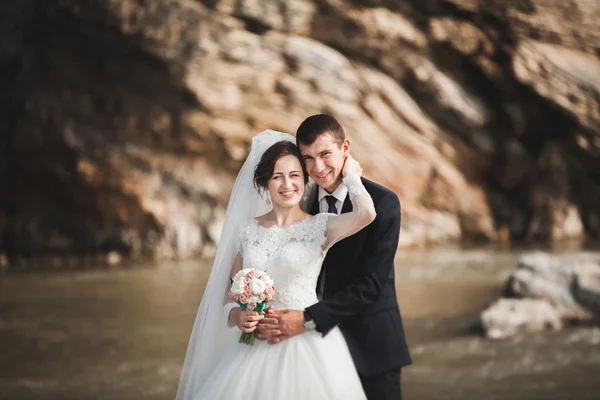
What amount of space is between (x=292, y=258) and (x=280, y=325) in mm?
268

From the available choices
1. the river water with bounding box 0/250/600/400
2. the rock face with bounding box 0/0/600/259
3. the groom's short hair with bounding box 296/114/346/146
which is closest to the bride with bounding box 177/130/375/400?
the groom's short hair with bounding box 296/114/346/146

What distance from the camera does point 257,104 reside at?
1423 cm

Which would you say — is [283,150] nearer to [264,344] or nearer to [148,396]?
[264,344]

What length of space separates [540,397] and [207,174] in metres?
10.5

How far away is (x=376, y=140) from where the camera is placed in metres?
15.1

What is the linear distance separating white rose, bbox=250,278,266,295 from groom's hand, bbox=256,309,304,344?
16cm

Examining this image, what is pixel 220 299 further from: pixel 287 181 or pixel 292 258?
pixel 287 181

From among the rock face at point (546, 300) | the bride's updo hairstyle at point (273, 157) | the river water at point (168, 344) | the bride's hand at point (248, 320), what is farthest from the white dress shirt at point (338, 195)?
the rock face at point (546, 300)

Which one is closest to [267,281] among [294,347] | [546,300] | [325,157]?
[294,347]

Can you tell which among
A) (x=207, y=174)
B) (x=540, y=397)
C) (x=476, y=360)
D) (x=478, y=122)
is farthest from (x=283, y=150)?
(x=478, y=122)

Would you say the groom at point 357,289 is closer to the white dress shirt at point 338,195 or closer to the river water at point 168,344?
the white dress shirt at point 338,195

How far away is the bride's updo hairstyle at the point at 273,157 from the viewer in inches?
109

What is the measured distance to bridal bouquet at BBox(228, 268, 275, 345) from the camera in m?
2.55

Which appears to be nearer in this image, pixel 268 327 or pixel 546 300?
pixel 268 327
